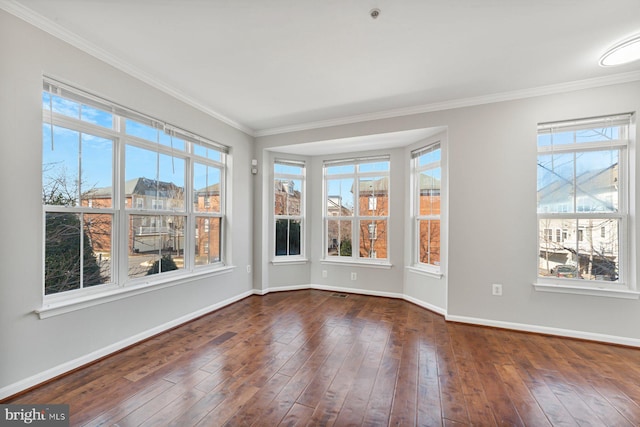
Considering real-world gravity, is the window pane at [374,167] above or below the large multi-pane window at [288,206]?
above

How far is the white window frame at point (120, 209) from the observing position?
215 centimetres

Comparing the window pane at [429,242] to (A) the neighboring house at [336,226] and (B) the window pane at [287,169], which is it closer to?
(A) the neighboring house at [336,226]

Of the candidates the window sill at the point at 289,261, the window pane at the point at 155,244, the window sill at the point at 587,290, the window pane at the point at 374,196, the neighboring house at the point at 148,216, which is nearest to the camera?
the neighboring house at the point at 148,216

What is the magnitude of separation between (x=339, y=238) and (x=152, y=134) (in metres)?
3.19

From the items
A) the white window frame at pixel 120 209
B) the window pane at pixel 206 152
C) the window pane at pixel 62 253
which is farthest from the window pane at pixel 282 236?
the window pane at pixel 62 253

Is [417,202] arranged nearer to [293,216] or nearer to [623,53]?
[293,216]

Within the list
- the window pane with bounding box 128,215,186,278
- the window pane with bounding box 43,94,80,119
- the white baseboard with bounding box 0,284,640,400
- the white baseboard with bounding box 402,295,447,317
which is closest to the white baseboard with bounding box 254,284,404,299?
the white baseboard with bounding box 0,284,640,400

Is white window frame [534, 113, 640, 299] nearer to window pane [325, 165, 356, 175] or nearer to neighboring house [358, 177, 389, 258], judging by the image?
neighboring house [358, 177, 389, 258]

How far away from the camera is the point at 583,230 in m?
2.95

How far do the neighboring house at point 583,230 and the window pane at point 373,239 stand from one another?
2.06m

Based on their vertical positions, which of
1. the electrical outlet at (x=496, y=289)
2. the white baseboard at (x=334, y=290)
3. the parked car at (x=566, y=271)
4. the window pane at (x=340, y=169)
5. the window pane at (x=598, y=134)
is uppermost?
the window pane at (x=598, y=134)

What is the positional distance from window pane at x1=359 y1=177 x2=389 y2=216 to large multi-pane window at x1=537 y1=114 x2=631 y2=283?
202 cm

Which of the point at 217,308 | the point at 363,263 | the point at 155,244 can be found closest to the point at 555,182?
the point at 363,263

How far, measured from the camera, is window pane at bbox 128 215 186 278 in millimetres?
2775
